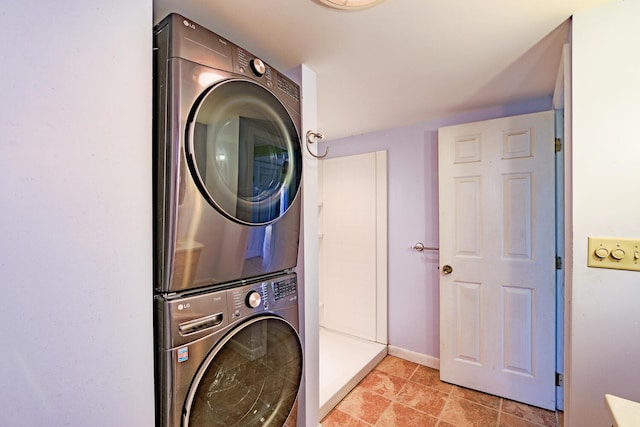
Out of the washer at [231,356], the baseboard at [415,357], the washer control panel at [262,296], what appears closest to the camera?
the washer at [231,356]

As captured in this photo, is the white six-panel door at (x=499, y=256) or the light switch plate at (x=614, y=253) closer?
the light switch plate at (x=614, y=253)

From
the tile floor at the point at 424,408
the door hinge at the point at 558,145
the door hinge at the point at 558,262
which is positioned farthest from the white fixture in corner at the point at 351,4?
the tile floor at the point at 424,408

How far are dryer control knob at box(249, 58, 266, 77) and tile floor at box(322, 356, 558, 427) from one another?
201cm

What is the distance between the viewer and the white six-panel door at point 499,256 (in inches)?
74.3

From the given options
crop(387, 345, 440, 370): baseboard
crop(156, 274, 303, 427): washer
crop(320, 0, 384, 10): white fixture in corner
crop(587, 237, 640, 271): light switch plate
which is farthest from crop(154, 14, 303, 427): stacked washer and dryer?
crop(387, 345, 440, 370): baseboard

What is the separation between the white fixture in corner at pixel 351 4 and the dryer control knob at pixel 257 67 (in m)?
0.33

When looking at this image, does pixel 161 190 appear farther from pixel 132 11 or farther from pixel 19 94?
pixel 132 11

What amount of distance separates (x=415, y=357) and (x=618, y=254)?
6.01 feet

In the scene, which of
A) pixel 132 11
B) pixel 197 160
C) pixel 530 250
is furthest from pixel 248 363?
pixel 530 250

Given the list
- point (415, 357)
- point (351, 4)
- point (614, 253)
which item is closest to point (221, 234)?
point (351, 4)

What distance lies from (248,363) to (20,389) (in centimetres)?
65

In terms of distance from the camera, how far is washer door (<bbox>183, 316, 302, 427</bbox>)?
93 cm

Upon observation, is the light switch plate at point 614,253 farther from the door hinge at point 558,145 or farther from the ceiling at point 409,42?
the door hinge at point 558,145

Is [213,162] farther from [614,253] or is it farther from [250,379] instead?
[614,253]
